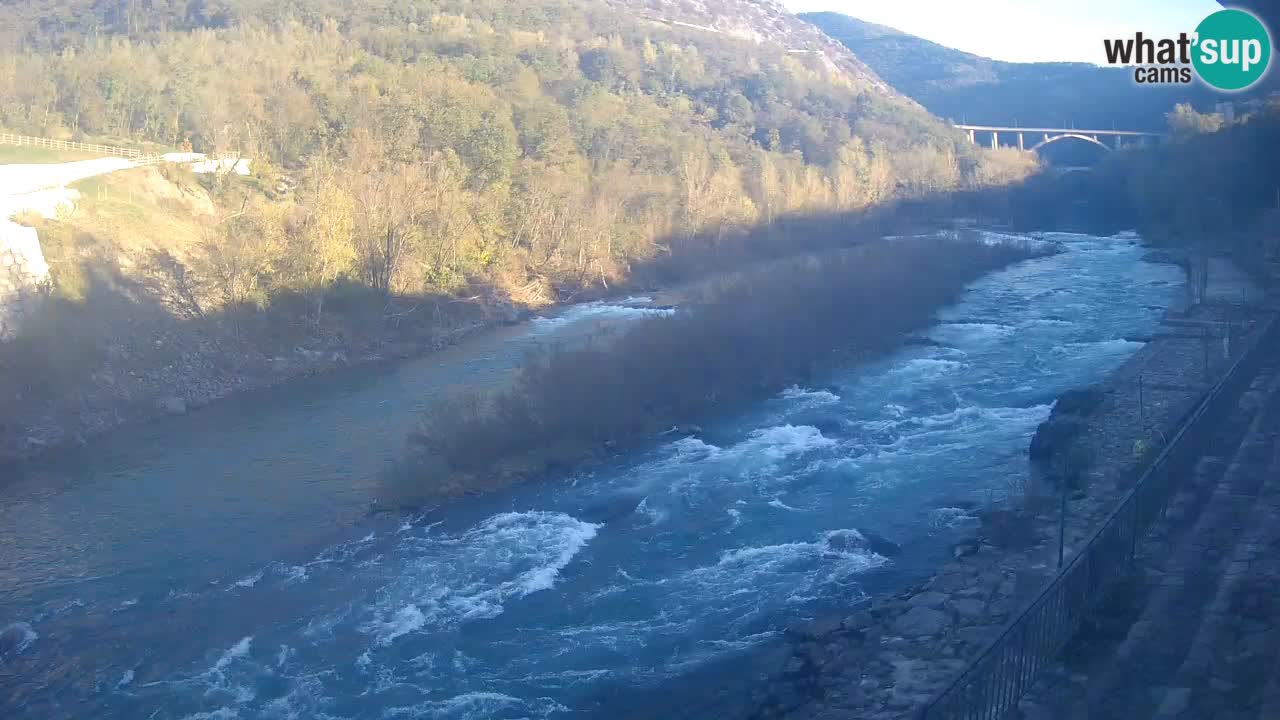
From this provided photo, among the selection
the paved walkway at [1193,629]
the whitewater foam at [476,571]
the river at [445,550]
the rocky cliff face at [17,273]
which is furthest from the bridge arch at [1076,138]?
the whitewater foam at [476,571]

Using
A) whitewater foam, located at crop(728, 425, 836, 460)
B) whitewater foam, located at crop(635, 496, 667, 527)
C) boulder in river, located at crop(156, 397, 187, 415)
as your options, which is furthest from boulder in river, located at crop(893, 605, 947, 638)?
boulder in river, located at crop(156, 397, 187, 415)

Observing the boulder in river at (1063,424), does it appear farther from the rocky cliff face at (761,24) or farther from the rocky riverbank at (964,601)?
the rocky cliff face at (761,24)

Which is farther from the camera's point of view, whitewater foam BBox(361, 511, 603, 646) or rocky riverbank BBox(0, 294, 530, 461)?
rocky riverbank BBox(0, 294, 530, 461)

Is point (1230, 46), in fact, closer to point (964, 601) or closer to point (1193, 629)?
point (964, 601)

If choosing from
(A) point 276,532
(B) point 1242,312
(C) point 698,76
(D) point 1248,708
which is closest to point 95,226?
(A) point 276,532

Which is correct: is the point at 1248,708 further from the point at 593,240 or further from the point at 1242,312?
the point at 593,240

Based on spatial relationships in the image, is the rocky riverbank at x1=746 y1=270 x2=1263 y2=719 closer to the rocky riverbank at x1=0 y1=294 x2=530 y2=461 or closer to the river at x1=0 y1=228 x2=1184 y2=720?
the river at x1=0 y1=228 x2=1184 y2=720

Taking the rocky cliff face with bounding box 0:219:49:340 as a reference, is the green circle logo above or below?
above
